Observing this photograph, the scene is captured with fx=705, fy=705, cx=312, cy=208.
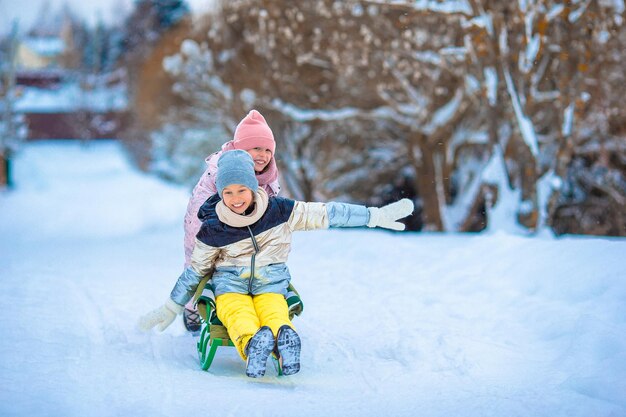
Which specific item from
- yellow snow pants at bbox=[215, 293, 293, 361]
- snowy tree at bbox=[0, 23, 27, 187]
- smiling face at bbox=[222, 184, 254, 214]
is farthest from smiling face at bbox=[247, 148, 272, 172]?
snowy tree at bbox=[0, 23, 27, 187]

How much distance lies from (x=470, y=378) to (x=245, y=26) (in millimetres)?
12697

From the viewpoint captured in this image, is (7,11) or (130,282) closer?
(130,282)

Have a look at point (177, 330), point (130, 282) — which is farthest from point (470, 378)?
point (130, 282)

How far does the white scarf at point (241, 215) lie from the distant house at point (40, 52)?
5005 centimetres

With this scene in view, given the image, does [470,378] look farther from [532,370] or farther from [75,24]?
[75,24]

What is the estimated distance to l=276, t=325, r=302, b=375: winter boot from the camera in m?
3.39

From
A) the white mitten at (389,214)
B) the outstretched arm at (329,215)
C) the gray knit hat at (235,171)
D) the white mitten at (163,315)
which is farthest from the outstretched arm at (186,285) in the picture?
the white mitten at (389,214)

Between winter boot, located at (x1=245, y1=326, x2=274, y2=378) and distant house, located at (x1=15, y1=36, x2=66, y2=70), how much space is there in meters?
50.5

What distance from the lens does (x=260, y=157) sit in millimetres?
4184

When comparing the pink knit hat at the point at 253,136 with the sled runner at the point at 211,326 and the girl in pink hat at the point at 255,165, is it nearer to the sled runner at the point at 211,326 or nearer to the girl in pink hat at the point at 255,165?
the girl in pink hat at the point at 255,165

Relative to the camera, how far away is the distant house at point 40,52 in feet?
165

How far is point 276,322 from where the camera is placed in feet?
11.5

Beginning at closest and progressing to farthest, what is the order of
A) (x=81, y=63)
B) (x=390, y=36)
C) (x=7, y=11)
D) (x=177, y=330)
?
(x=177, y=330) < (x=390, y=36) < (x=7, y=11) < (x=81, y=63)

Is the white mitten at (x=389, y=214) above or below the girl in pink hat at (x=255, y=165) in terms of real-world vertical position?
below
